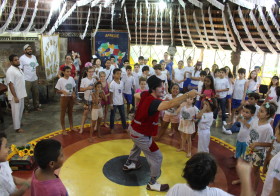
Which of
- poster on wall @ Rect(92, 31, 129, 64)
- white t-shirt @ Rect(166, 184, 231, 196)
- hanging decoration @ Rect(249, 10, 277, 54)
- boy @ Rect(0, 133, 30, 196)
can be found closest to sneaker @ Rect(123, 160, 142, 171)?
boy @ Rect(0, 133, 30, 196)

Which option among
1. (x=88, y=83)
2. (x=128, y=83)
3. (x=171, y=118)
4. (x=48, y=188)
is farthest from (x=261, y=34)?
(x=48, y=188)

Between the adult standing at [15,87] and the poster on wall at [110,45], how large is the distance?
4752 millimetres

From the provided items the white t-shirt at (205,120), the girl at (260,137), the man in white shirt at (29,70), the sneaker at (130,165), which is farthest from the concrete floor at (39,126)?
the sneaker at (130,165)

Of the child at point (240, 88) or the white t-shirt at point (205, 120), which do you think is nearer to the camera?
the white t-shirt at point (205, 120)

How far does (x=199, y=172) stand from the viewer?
5.38 feet

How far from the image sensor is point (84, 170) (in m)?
4.31

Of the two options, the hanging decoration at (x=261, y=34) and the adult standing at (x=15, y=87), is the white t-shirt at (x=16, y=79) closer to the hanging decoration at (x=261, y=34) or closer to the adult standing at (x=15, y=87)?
the adult standing at (x=15, y=87)

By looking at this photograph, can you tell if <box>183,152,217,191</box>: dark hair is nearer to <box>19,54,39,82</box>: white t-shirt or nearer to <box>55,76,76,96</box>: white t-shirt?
<box>55,76,76,96</box>: white t-shirt

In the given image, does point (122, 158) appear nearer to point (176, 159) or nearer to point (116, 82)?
point (176, 159)

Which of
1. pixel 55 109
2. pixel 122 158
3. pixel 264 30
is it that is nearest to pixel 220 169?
pixel 122 158

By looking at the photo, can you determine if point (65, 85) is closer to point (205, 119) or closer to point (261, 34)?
point (205, 119)

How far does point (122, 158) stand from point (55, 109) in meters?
3.53

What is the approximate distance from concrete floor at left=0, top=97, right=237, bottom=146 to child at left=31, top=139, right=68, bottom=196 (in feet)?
11.9

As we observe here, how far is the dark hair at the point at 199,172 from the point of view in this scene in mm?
1642
